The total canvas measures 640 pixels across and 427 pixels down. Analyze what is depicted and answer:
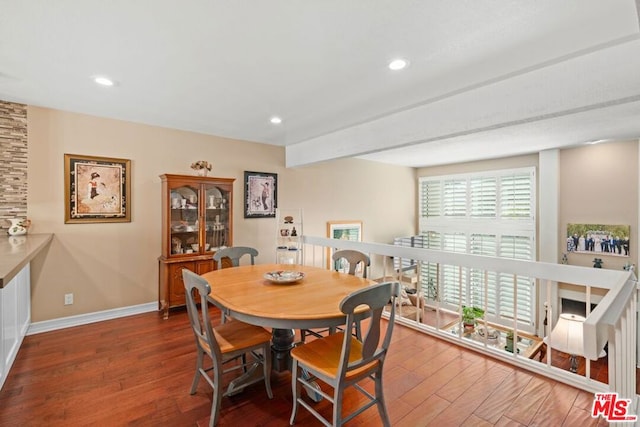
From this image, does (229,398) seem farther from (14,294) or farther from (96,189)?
(96,189)

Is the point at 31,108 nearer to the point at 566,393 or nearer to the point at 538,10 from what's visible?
the point at 538,10

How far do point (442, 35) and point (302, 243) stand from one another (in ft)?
11.6

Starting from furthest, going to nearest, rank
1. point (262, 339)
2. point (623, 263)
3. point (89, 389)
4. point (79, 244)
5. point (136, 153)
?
point (623, 263)
point (136, 153)
point (79, 244)
point (89, 389)
point (262, 339)

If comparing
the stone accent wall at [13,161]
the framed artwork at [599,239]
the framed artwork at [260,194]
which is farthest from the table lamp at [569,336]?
the stone accent wall at [13,161]

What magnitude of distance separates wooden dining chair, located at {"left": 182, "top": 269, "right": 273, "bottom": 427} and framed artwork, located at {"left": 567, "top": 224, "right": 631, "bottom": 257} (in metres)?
5.20

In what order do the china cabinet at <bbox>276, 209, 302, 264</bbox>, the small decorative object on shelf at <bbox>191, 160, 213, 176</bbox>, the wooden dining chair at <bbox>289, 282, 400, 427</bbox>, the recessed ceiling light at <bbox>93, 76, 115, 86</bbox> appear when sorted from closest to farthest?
1. the wooden dining chair at <bbox>289, 282, 400, 427</bbox>
2. the recessed ceiling light at <bbox>93, 76, 115, 86</bbox>
3. the small decorative object on shelf at <bbox>191, 160, 213, 176</bbox>
4. the china cabinet at <bbox>276, 209, 302, 264</bbox>

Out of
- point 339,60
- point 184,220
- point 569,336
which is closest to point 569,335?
point 569,336

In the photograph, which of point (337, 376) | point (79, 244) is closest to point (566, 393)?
point (337, 376)

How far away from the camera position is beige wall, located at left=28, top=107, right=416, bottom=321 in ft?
10.8

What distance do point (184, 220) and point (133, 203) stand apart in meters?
0.64

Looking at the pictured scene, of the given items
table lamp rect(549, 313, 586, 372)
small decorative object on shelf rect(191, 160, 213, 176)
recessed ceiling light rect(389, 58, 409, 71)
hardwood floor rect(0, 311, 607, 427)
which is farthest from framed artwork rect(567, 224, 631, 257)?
small decorative object on shelf rect(191, 160, 213, 176)

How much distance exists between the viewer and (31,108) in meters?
3.20

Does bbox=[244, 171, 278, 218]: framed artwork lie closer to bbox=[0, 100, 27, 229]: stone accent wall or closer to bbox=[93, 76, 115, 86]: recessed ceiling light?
bbox=[93, 76, 115, 86]: recessed ceiling light

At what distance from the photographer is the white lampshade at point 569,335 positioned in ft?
9.25
